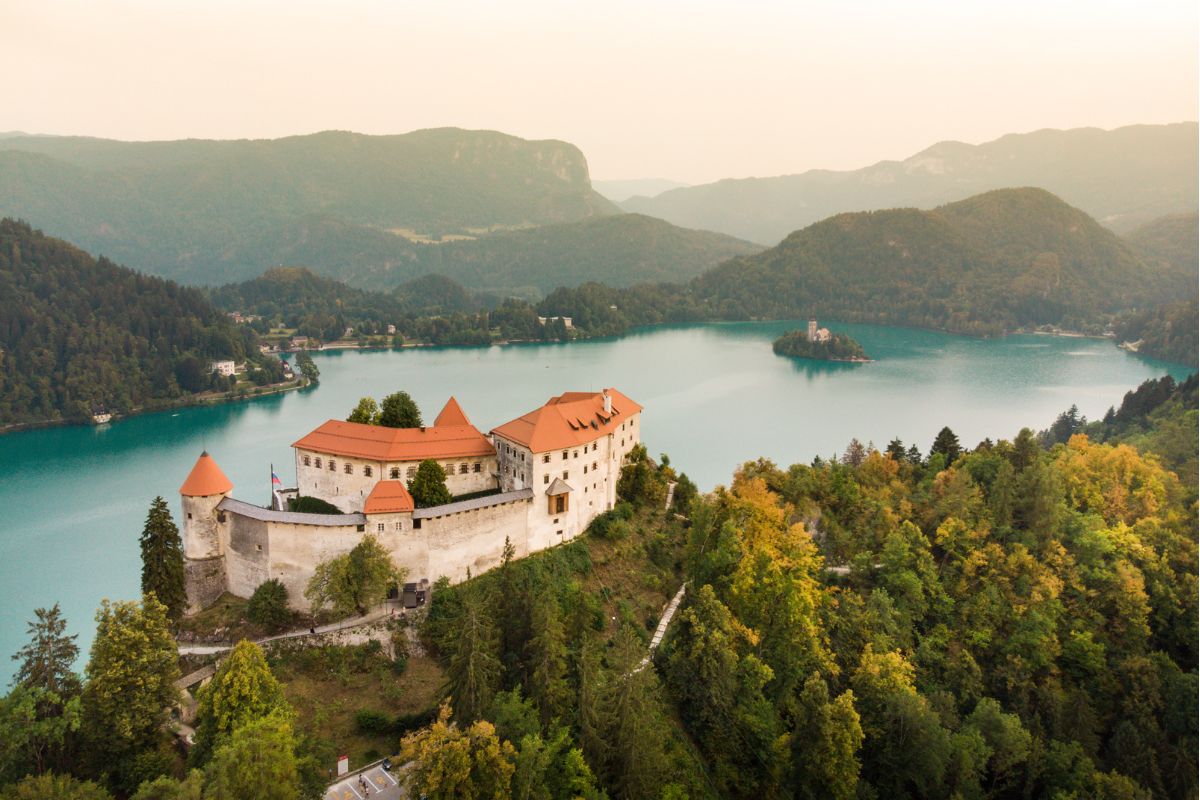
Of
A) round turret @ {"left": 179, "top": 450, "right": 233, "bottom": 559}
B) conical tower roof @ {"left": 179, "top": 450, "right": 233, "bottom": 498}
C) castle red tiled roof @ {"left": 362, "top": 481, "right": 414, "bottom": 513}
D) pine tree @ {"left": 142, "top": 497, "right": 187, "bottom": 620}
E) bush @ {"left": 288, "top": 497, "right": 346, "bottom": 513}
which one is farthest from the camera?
bush @ {"left": 288, "top": 497, "right": 346, "bottom": 513}

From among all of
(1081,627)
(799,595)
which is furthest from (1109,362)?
(799,595)

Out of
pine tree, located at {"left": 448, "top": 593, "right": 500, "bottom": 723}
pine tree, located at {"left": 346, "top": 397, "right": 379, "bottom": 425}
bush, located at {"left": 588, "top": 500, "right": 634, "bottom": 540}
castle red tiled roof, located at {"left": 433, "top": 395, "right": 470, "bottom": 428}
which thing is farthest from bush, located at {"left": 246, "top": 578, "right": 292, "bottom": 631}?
bush, located at {"left": 588, "top": 500, "right": 634, "bottom": 540}

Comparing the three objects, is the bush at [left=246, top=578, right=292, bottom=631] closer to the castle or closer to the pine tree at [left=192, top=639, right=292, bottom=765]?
the castle

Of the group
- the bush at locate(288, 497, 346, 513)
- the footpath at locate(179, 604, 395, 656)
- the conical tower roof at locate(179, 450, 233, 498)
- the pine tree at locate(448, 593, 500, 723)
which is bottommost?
the footpath at locate(179, 604, 395, 656)

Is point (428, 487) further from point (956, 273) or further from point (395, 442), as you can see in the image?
point (956, 273)

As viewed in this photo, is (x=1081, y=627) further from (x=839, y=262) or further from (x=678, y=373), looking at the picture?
(x=839, y=262)

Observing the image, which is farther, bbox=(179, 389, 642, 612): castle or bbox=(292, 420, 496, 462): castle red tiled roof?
bbox=(292, 420, 496, 462): castle red tiled roof

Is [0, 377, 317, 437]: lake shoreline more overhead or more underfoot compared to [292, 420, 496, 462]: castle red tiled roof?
more underfoot
